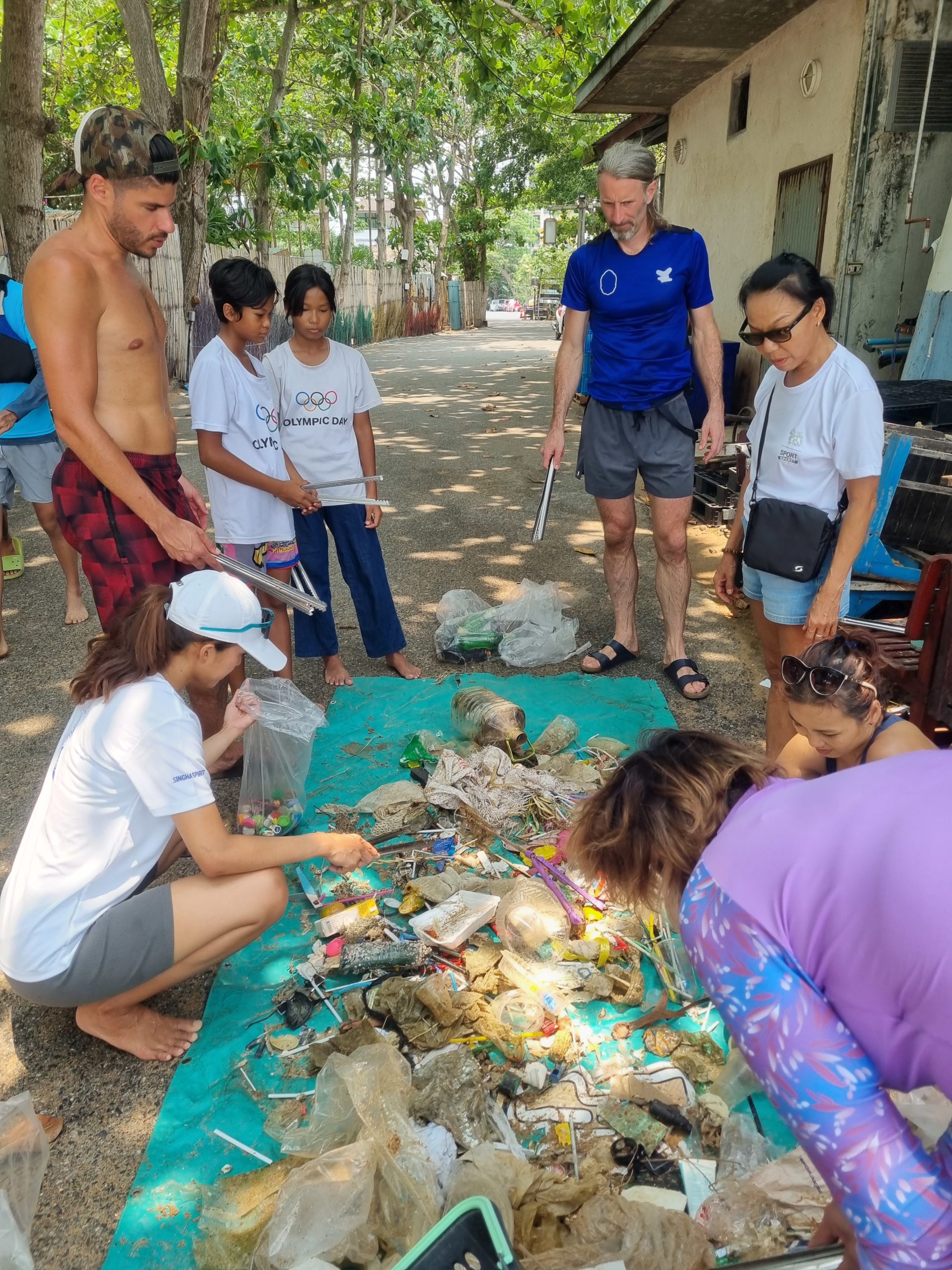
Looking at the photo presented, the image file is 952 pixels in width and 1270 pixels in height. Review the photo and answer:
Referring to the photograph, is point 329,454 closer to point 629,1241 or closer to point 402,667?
point 402,667

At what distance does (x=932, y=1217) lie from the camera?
1.24m

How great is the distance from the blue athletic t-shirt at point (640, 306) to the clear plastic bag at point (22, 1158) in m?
3.40

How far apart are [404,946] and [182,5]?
10407mm

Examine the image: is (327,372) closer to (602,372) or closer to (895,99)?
(602,372)

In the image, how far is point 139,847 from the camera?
7.52 feet

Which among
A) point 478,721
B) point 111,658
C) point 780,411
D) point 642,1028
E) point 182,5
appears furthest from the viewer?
point 182,5

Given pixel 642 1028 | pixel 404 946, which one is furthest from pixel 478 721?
pixel 642 1028

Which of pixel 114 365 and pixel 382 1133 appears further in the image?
pixel 114 365

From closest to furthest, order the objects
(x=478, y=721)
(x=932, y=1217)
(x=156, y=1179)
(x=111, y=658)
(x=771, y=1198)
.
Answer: (x=932, y=1217) → (x=771, y=1198) → (x=156, y=1179) → (x=111, y=658) → (x=478, y=721)

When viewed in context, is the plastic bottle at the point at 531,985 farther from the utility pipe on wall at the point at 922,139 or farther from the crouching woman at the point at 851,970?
the utility pipe on wall at the point at 922,139

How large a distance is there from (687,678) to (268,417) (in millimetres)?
2137

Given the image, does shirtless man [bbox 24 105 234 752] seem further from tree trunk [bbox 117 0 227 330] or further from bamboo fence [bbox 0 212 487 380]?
tree trunk [bbox 117 0 227 330]

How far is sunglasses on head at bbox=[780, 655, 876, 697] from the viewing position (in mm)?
2277

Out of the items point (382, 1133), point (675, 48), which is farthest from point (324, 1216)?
point (675, 48)
